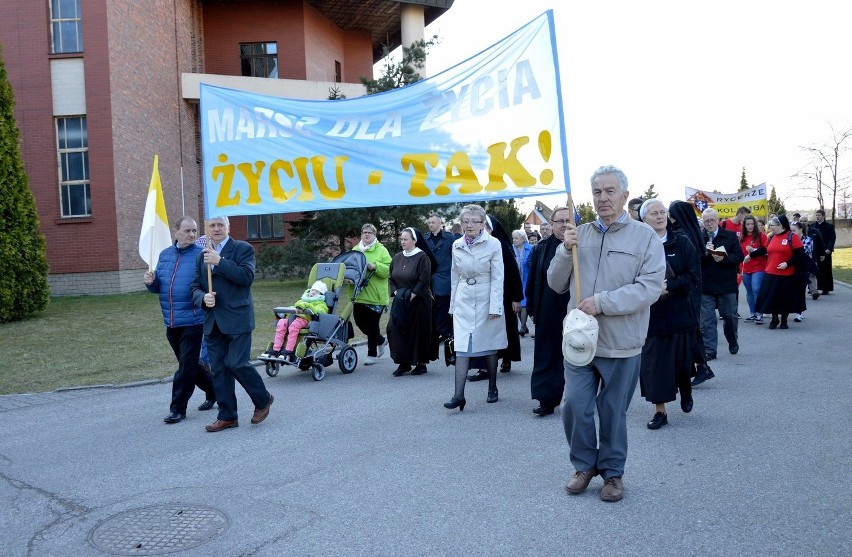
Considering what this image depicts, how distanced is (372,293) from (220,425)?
4335 mm

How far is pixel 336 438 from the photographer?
6.65m

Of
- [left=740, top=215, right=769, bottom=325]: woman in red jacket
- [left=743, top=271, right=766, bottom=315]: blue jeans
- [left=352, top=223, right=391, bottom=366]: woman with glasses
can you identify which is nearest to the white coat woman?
[left=352, top=223, right=391, bottom=366]: woman with glasses

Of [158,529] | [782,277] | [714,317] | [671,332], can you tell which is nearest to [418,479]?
[158,529]

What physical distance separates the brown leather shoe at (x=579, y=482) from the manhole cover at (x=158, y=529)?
2137mm

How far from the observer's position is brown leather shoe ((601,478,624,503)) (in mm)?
4773

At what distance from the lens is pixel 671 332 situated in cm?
686

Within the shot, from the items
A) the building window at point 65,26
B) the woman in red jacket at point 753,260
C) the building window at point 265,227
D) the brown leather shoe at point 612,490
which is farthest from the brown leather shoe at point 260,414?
the building window at point 265,227

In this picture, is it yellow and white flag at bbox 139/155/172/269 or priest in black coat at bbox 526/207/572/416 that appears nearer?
priest in black coat at bbox 526/207/572/416

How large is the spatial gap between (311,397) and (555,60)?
474 centimetres

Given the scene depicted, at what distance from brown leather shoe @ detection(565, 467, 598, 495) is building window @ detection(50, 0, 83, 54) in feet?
68.0

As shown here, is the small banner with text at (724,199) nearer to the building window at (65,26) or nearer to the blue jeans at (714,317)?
the blue jeans at (714,317)

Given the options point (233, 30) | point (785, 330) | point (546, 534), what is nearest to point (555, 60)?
point (546, 534)

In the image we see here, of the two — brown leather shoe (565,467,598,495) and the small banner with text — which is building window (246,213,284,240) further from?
brown leather shoe (565,467,598,495)

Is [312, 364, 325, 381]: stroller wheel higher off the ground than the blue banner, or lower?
lower
